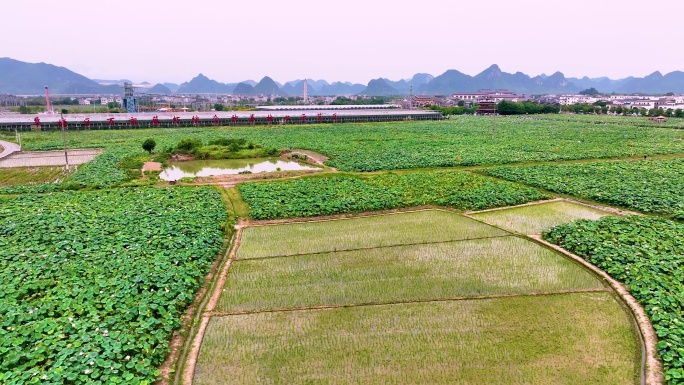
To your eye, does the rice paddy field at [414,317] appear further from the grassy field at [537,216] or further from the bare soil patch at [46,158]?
the bare soil patch at [46,158]

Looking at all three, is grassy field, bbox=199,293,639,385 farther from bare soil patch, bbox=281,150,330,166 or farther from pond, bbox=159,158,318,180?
bare soil patch, bbox=281,150,330,166

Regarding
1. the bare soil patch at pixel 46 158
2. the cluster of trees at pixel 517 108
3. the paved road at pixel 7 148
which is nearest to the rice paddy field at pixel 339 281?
the bare soil patch at pixel 46 158

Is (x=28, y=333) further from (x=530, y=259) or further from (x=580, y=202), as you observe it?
(x=580, y=202)

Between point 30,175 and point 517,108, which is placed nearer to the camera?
point 30,175

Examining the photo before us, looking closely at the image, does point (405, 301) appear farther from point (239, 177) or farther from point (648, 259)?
point (239, 177)

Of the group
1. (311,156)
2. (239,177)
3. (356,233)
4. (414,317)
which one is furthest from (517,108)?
(414,317)

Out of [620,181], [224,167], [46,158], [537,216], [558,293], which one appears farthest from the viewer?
[46,158]
